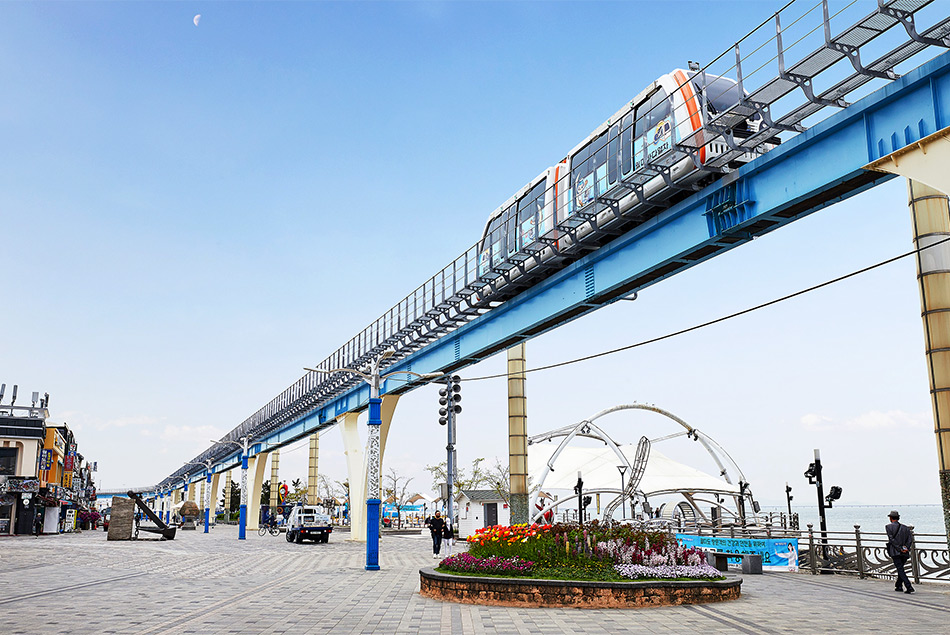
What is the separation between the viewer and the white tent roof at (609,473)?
2095 inches

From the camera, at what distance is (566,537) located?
16.0 meters

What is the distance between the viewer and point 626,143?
58.0 feet

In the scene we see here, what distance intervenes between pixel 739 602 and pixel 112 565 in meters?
20.9

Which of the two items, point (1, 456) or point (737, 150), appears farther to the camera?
point (1, 456)

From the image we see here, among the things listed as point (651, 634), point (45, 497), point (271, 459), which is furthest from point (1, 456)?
point (651, 634)

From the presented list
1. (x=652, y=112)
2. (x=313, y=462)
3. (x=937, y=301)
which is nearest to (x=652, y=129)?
(x=652, y=112)

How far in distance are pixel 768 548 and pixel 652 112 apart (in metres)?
14.5

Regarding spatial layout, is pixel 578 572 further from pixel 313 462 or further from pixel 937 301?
pixel 313 462

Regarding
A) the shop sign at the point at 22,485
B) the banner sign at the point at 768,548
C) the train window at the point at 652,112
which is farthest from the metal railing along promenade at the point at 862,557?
the shop sign at the point at 22,485

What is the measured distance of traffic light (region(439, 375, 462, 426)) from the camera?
82.2 ft

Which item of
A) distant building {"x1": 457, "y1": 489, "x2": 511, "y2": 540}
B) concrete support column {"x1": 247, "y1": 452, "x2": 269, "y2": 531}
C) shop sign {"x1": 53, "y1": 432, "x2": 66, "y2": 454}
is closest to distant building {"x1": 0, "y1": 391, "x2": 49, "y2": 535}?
shop sign {"x1": 53, "y1": 432, "x2": 66, "y2": 454}

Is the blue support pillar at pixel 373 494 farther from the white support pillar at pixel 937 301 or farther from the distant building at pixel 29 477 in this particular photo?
the distant building at pixel 29 477

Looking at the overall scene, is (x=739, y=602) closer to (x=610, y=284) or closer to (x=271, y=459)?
(x=610, y=284)

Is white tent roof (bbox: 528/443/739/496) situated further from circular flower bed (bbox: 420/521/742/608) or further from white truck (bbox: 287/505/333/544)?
circular flower bed (bbox: 420/521/742/608)
